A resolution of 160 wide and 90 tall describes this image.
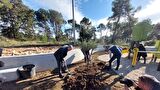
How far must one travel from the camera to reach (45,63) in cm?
684

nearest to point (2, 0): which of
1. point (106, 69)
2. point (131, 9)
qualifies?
point (106, 69)

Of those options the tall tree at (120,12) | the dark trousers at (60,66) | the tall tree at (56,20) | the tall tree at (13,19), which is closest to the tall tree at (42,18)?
the tall tree at (56,20)

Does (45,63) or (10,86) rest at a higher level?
(45,63)

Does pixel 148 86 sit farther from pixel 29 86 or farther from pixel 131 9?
pixel 131 9

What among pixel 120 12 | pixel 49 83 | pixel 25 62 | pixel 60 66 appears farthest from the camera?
pixel 120 12

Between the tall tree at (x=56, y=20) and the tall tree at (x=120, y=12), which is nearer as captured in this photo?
the tall tree at (x=120, y=12)

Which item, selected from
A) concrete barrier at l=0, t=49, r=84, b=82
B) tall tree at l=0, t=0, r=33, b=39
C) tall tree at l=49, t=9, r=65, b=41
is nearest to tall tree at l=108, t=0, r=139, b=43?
A: tall tree at l=49, t=9, r=65, b=41

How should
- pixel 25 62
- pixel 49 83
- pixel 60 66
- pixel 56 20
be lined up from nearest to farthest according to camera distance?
pixel 49 83 → pixel 60 66 → pixel 25 62 → pixel 56 20

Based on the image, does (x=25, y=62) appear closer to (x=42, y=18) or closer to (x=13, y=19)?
(x=13, y=19)

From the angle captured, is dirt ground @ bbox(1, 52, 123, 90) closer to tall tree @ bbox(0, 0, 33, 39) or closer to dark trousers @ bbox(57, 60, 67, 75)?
dark trousers @ bbox(57, 60, 67, 75)

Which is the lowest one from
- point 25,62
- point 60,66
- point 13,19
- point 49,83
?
point 49,83

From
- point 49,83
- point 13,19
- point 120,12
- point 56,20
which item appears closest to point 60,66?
point 49,83

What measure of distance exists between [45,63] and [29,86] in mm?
1941

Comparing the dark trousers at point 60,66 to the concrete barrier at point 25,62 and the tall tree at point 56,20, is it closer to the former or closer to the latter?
the concrete barrier at point 25,62
